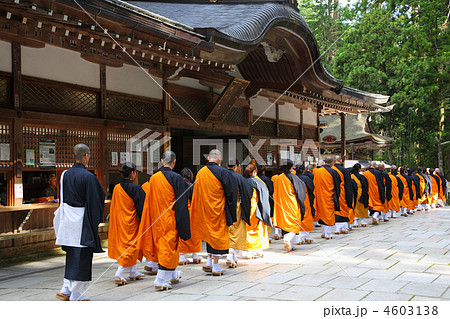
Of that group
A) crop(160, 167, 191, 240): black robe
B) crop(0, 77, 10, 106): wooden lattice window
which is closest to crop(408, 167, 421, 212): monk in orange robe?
crop(160, 167, 191, 240): black robe

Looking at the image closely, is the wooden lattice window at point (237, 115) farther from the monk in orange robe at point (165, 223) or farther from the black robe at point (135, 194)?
the monk in orange robe at point (165, 223)

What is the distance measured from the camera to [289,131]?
16.6m

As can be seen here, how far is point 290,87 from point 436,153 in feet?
72.7

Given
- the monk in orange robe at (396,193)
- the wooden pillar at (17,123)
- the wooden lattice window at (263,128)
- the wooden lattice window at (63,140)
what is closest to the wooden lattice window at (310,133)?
the wooden lattice window at (263,128)

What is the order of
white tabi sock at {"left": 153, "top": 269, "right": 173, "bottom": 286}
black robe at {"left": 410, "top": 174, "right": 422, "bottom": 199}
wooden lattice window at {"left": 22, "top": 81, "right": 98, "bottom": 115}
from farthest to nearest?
black robe at {"left": 410, "top": 174, "right": 422, "bottom": 199}
wooden lattice window at {"left": 22, "top": 81, "right": 98, "bottom": 115}
white tabi sock at {"left": 153, "top": 269, "right": 173, "bottom": 286}

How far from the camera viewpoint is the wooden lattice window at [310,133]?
58.3ft

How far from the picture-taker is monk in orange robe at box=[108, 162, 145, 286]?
605 cm

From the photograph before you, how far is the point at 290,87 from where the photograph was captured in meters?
13.4

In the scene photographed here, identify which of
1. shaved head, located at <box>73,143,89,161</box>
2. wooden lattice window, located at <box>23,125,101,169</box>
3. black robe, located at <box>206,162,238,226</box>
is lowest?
black robe, located at <box>206,162,238,226</box>

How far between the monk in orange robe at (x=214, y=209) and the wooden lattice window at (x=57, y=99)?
335 centimetres

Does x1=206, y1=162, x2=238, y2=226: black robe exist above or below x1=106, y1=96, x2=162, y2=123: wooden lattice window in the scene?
below

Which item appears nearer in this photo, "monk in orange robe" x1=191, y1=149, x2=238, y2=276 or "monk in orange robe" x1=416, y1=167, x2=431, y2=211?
"monk in orange robe" x1=191, y1=149, x2=238, y2=276

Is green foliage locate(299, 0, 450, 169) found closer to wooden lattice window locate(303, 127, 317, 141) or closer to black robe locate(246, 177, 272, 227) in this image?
wooden lattice window locate(303, 127, 317, 141)

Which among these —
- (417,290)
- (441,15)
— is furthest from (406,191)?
(441,15)
